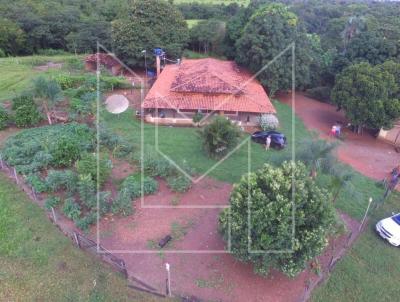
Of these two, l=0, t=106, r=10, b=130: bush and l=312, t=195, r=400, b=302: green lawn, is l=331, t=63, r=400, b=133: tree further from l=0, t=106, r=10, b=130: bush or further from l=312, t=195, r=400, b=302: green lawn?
l=0, t=106, r=10, b=130: bush

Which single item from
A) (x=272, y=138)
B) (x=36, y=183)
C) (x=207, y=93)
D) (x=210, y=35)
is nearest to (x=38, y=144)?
(x=36, y=183)

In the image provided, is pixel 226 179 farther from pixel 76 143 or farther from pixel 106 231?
pixel 76 143

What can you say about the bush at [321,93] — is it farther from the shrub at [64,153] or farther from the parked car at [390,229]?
the shrub at [64,153]

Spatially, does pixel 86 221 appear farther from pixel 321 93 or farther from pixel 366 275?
pixel 321 93

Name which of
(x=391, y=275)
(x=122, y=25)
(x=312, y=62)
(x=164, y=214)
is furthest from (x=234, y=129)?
(x=122, y=25)

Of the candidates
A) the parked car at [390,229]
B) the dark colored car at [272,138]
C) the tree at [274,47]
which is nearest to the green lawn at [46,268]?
the parked car at [390,229]

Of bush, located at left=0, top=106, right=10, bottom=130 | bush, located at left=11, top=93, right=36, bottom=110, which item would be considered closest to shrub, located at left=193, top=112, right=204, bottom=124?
bush, located at left=11, top=93, right=36, bottom=110
